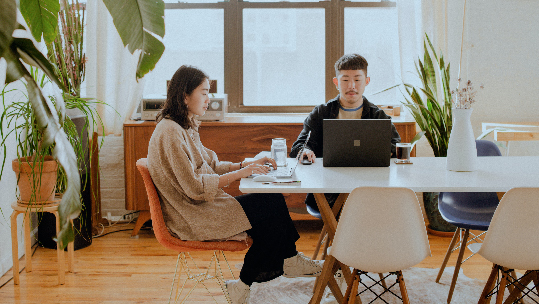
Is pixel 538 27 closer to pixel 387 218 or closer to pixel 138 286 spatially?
pixel 387 218

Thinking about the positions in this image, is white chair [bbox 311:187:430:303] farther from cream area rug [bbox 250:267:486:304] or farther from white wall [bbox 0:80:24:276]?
white wall [bbox 0:80:24:276]

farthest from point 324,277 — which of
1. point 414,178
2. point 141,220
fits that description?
point 141,220

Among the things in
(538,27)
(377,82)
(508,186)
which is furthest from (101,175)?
(538,27)

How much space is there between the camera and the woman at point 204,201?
203cm

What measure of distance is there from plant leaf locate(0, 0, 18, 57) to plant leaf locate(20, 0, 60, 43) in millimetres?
338

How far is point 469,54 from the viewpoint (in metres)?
3.82

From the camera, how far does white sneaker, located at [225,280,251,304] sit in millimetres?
2088

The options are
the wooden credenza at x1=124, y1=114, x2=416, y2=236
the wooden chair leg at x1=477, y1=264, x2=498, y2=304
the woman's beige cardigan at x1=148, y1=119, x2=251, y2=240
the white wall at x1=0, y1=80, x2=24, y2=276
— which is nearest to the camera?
the wooden chair leg at x1=477, y1=264, x2=498, y2=304

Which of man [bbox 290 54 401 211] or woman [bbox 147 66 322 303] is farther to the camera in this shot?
man [bbox 290 54 401 211]

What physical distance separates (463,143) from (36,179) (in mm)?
2187

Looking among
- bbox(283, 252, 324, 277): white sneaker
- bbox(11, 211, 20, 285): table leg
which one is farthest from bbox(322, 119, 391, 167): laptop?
bbox(11, 211, 20, 285): table leg

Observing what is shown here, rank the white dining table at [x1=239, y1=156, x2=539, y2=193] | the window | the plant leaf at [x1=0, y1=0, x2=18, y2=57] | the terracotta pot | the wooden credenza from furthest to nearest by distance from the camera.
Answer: the window
the wooden credenza
the terracotta pot
the white dining table at [x1=239, y1=156, x2=539, y2=193]
the plant leaf at [x1=0, y1=0, x2=18, y2=57]

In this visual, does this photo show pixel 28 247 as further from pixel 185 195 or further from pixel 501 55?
pixel 501 55

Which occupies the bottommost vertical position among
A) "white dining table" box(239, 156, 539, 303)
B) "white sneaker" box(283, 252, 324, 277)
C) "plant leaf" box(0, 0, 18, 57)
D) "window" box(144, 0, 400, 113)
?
"white sneaker" box(283, 252, 324, 277)
